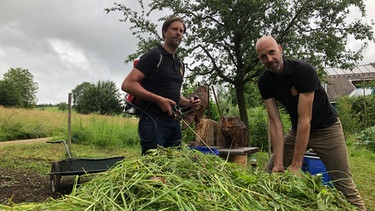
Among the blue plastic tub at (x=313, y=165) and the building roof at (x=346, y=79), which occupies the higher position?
the building roof at (x=346, y=79)

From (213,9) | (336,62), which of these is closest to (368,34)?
(336,62)

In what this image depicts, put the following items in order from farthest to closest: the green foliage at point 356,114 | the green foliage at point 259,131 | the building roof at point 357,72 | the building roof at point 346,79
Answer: the building roof at point 357,72 → the building roof at point 346,79 → the green foliage at point 356,114 → the green foliage at point 259,131

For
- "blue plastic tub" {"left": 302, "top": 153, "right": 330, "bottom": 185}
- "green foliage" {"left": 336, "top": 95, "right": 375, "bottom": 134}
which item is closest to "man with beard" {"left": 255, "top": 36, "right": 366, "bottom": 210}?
"blue plastic tub" {"left": 302, "top": 153, "right": 330, "bottom": 185}

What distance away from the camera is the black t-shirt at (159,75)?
255 centimetres

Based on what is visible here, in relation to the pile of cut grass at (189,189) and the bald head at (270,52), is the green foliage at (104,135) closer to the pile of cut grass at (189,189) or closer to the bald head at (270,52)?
the bald head at (270,52)

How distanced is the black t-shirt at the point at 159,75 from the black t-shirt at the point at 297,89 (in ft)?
2.38

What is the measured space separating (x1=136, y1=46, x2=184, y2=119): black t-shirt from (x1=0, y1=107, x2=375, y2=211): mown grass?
1.59 meters

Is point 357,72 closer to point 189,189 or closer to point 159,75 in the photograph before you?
point 159,75

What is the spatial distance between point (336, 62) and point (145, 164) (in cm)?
819

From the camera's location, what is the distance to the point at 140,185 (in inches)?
38.8

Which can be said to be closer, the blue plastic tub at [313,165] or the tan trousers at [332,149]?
the tan trousers at [332,149]

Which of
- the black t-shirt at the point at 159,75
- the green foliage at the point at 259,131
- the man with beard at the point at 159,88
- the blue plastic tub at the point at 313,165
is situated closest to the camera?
the man with beard at the point at 159,88

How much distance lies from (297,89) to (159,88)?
1.05m

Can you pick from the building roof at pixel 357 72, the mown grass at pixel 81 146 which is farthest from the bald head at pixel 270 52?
the building roof at pixel 357 72
